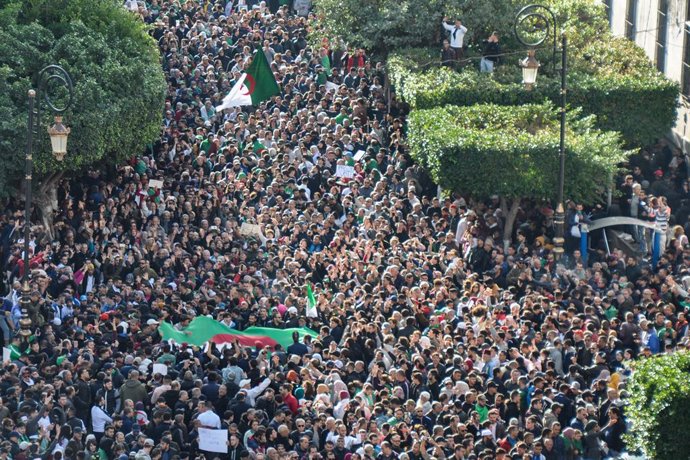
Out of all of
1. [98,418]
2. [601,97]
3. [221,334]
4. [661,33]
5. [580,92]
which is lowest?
[98,418]

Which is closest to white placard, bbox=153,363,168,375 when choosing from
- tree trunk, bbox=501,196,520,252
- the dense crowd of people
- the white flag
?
the dense crowd of people

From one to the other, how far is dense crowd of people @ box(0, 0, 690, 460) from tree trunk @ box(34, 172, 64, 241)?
0.38 metres

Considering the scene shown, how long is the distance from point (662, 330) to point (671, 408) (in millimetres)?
4718

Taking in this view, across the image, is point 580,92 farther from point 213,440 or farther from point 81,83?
point 213,440

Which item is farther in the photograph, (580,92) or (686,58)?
(686,58)

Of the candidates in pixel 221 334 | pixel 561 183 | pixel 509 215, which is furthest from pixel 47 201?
pixel 561 183

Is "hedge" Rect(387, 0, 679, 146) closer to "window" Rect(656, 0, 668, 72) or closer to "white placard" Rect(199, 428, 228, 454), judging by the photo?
"window" Rect(656, 0, 668, 72)

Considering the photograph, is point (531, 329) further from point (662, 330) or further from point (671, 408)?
point (671, 408)

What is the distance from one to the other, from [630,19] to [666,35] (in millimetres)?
3590

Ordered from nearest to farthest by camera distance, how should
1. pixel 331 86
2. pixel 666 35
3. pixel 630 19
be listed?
pixel 331 86 < pixel 666 35 < pixel 630 19

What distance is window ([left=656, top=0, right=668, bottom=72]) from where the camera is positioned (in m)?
55.6

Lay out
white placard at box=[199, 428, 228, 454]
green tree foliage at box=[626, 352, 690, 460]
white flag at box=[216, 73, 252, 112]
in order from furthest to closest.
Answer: white flag at box=[216, 73, 252, 112], white placard at box=[199, 428, 228, 454], green tree foliage at box=[626, 352, 690, 460]

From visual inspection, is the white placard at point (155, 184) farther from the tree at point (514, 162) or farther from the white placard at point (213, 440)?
the white placard at point (213, 440)

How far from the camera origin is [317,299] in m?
41.1
